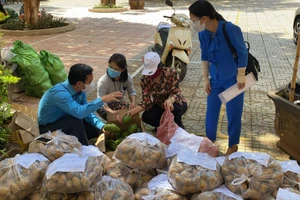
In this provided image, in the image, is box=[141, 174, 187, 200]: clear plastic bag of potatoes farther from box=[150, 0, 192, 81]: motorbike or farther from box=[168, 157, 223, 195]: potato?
box=[150, 0, 192, 81]: motorbike

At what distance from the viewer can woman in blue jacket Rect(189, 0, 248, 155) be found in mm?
3174

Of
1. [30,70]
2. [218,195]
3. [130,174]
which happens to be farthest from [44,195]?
[30,70]

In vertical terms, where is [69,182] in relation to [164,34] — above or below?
below

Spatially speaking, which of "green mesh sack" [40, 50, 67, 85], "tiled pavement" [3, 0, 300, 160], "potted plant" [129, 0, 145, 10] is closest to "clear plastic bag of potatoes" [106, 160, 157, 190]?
"tiled pavement" [3, 0, 300, 160]

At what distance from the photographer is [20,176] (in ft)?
7.22

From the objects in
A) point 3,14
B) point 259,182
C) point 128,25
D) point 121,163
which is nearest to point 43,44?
point 3,14

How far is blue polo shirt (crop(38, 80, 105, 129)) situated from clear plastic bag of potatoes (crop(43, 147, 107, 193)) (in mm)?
973

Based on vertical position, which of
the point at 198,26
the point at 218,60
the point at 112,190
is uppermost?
the point at 198,26

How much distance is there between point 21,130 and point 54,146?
36.8 inches

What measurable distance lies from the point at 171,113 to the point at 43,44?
23.5ft

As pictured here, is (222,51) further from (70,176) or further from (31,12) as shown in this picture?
(31,12)

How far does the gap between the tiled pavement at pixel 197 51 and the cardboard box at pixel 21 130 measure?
6.51 feet

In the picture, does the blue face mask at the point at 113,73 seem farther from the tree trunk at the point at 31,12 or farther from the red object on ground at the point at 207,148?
the tree trunk at the point at 31,12

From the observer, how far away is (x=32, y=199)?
7.39 ft
